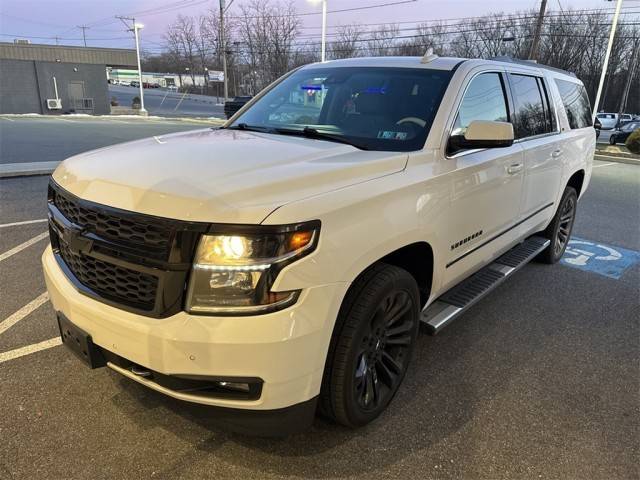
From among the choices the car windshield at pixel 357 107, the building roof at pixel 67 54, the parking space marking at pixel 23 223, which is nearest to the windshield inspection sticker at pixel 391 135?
the car windshield at pixel 357 107

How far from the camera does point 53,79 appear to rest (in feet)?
122

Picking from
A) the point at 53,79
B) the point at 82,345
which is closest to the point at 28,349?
the point at 82,345

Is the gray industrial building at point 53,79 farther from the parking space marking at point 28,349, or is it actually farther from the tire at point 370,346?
the tire at point 370,346

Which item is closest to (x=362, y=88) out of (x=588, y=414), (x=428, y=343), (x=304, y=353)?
(x=428, y=343)

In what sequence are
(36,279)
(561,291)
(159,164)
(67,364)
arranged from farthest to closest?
(561,291) → (36,279) → (67,364) → (159,164)

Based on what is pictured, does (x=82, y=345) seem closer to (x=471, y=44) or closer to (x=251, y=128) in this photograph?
(x=251, y=128)

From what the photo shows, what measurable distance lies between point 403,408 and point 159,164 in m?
1.90

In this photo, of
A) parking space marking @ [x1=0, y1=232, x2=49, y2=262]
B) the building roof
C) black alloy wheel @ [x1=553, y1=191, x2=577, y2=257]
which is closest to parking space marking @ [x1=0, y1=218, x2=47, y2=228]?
parking space marking @ [x1=0, y1=232, x2=49, y2=262]

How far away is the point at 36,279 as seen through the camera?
434 cm

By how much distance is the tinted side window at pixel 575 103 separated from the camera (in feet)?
16.4

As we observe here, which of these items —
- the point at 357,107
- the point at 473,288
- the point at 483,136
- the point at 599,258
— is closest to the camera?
the point at 483,136

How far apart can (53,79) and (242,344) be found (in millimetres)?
42643

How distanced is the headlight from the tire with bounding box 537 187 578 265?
13.6 ft

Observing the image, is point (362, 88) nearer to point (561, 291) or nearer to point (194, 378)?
point (194, 378)
